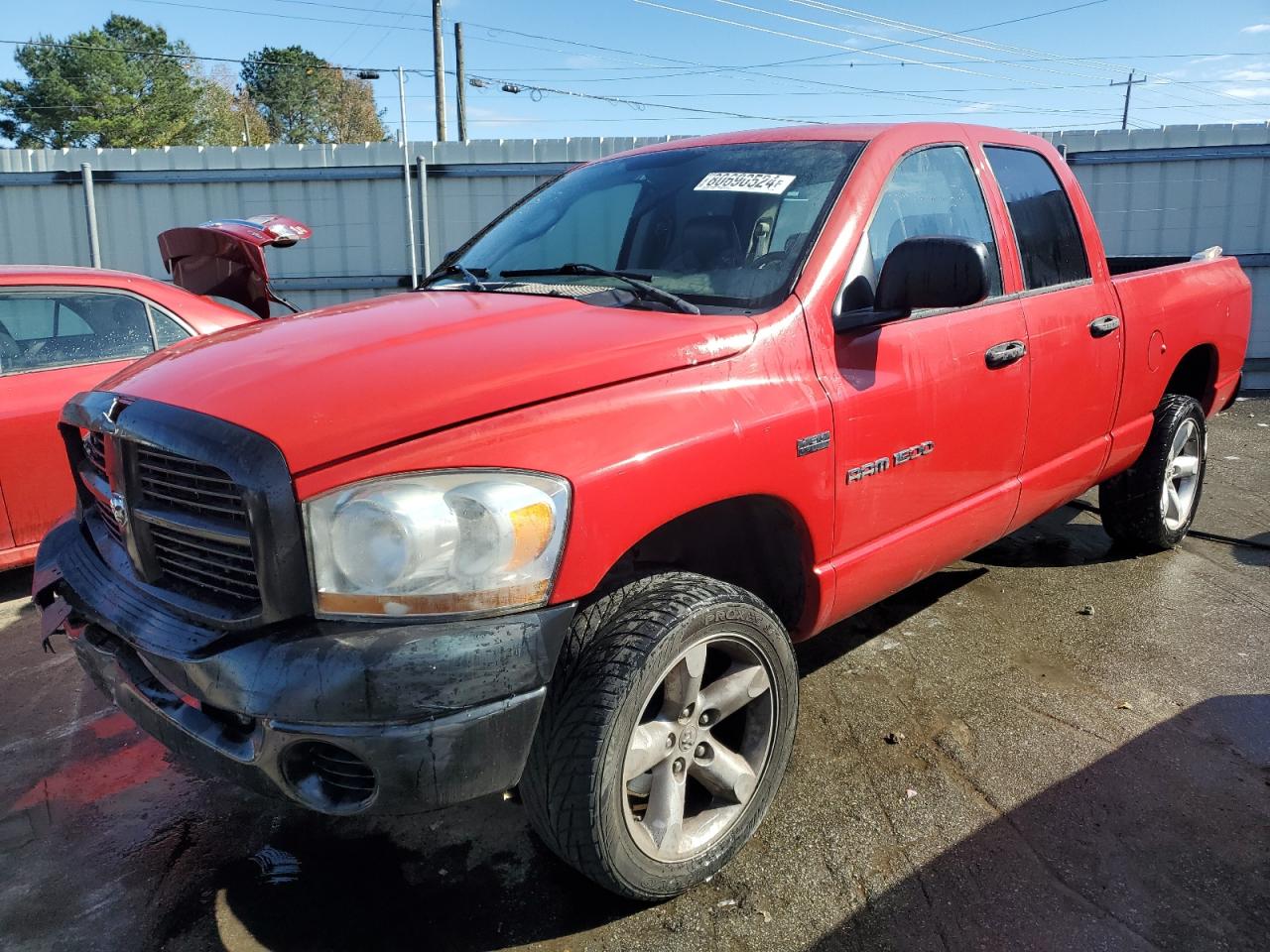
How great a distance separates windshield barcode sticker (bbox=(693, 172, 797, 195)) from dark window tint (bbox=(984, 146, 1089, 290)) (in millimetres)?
1047

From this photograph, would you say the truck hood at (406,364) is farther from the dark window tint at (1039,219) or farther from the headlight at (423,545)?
the dark window tint at (1039,219)

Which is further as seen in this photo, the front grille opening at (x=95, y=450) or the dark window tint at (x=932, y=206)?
the dark window tint at (x=932, y=206)

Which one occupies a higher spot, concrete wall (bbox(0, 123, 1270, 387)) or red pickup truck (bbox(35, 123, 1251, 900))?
concrete wall (bbox(0, 123, 1270, 387))

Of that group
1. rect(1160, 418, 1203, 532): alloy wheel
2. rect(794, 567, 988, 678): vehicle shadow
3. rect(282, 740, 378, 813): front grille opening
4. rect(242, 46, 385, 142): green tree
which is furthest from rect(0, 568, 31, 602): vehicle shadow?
rect(242, 46, 385, 142): green tree

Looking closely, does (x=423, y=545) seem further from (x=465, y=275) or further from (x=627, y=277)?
(x=465, y=275)

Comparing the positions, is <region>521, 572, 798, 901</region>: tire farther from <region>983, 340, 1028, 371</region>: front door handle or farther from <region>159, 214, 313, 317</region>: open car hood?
<region>159, 214, 313, 317</region>: open car hood

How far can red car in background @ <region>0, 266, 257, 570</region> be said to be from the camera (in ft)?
13.8

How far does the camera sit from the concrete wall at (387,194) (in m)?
9.89

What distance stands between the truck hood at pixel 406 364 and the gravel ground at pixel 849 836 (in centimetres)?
125

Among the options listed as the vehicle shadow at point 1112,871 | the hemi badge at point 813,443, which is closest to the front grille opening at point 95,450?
the hemi badge at point 813,443

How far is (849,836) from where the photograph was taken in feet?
8.53

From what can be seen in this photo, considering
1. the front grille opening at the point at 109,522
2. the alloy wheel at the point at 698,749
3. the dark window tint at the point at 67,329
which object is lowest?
the alloy wheel at the point at 698,749

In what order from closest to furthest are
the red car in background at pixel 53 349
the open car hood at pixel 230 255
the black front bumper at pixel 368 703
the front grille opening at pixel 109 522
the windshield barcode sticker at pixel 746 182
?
the black front bumper at pixel 368 703 < the front grille opening at pixel 109 522 < the windshield barcode sticker at pixel 746 182 < the open car hood at pixel 230 255 < the red car in background at pixel 53 349

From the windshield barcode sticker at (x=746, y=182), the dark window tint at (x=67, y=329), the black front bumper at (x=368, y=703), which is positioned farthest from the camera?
the dark window tint at (x=67, y=329)
